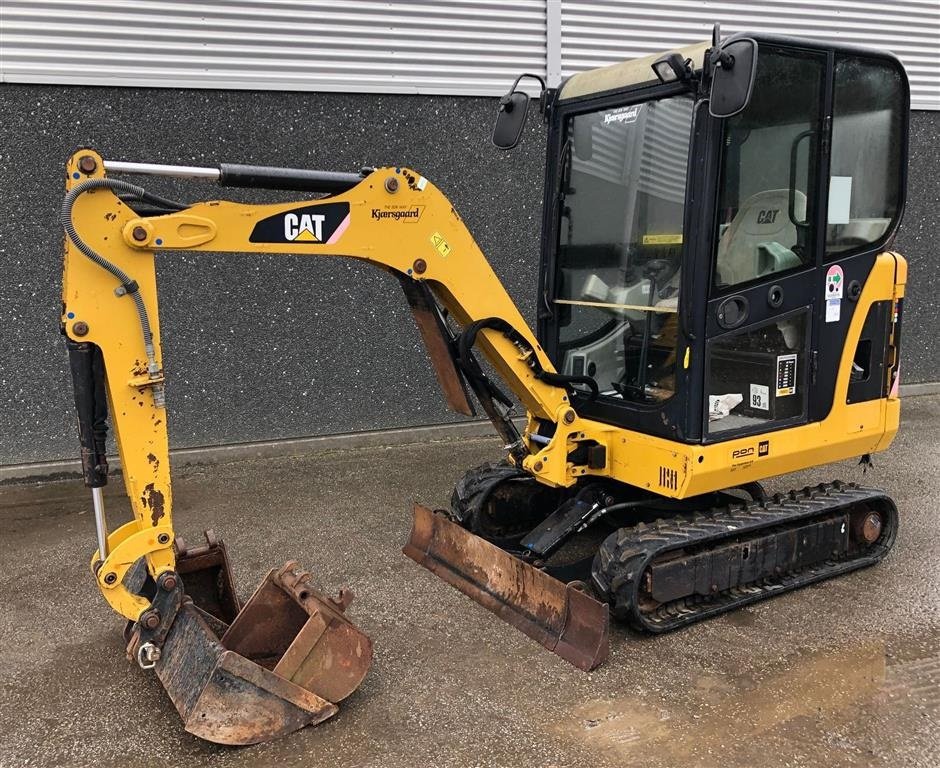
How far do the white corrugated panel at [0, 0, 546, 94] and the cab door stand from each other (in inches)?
148

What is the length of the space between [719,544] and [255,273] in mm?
4358

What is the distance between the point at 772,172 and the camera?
12.6 feet

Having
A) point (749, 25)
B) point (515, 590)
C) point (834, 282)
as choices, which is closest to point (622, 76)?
point (834, 282)

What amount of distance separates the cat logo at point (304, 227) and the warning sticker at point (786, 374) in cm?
232

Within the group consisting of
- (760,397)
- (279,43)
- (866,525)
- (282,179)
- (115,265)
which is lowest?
(866,525)

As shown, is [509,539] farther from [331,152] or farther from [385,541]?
[331,152]

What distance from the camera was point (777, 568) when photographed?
4.16m

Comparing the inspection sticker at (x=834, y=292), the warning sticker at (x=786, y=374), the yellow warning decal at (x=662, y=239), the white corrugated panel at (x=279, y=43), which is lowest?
the warning sticker at (x=786, y=374)

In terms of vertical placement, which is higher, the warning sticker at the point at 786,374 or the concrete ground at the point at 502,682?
the warning sticker at the point at 786,374

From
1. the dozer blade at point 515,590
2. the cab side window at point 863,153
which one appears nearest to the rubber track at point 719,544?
the dozer blade at point 515,590

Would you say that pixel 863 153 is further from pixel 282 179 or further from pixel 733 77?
pixel 282 179

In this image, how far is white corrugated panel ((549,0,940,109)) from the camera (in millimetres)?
7418

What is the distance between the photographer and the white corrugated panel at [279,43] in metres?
6.04

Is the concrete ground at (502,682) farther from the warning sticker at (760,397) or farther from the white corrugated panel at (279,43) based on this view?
the white corrugated panel at (279,43)
